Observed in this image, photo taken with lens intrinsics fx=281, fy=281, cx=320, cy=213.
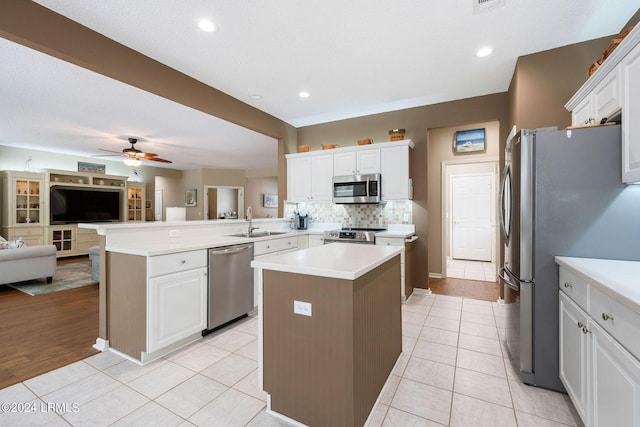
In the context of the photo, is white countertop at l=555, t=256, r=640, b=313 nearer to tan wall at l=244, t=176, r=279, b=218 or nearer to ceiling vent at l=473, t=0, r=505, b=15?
ceiling vent at l=473, t=0, r=505, b=15

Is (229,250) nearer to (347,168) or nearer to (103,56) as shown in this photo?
(103,56)

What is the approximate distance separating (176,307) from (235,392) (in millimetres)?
925

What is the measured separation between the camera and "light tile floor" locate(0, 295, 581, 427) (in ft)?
5.46

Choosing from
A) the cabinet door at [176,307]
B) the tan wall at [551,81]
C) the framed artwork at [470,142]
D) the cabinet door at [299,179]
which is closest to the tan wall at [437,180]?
the framed artwork at [470,142]

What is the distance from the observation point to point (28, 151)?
22.2ft

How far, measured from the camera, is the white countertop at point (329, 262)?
1.45 m

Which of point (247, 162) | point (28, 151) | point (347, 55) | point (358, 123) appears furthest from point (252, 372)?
point (28, 151)

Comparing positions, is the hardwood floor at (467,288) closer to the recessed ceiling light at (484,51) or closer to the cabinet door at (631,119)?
the cabinet door at (631,119)

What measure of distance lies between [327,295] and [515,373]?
1.75 metres

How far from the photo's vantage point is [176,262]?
242cm

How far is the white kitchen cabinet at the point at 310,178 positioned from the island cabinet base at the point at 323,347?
9.64 ft

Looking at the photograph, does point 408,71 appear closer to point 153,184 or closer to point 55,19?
point 55,19

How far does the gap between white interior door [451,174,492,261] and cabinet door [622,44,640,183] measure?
15.9ft

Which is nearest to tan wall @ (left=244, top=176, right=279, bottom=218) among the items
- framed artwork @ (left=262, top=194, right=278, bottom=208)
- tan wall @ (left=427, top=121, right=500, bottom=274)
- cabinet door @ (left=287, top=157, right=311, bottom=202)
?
framed artwork @ (left=262, top=194, right=278, bottom=208)
